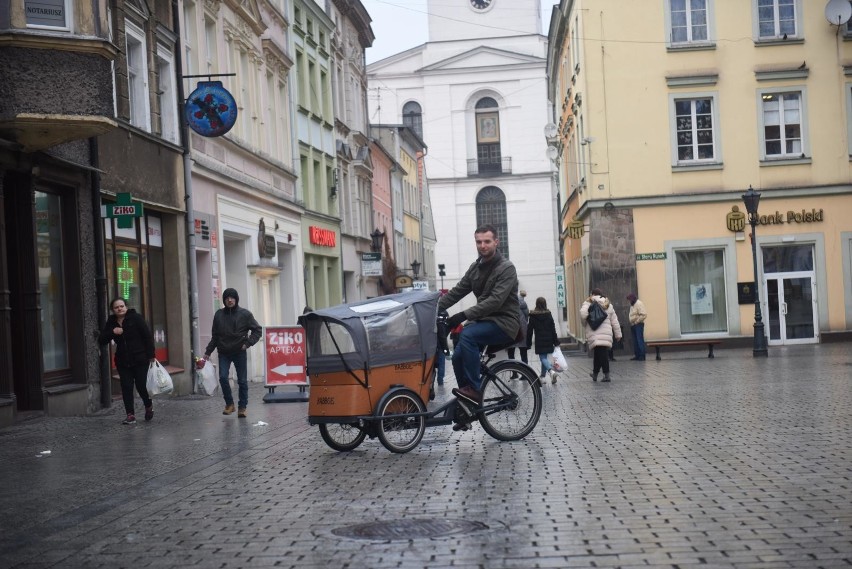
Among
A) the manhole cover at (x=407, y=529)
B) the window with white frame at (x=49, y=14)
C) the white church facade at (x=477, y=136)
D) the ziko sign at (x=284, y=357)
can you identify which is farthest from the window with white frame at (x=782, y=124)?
the white church facade at (x=477, y=136)

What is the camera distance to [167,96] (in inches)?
946

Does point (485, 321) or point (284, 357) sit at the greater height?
point (485, 321)

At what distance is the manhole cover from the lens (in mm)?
7242

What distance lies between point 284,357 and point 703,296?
62.3 feet

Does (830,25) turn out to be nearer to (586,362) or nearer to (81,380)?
(586,362)

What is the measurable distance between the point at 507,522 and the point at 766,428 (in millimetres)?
5860

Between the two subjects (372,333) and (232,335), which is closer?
(372,333)

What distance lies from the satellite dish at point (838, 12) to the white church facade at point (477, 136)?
159ft

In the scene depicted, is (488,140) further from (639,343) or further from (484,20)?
(639,343)

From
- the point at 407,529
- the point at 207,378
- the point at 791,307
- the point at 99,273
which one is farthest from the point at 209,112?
the point at 791,307

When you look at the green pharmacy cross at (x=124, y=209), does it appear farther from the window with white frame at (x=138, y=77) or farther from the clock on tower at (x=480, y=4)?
the clock on tower at (x=480, y=4)

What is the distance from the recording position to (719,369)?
25875 millimetres

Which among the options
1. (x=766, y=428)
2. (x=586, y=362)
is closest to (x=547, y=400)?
(x=766, y=428)

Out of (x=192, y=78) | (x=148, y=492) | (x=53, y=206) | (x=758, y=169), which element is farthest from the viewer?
(x=758, y=169)
